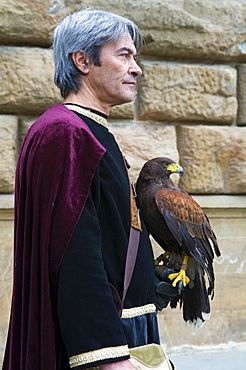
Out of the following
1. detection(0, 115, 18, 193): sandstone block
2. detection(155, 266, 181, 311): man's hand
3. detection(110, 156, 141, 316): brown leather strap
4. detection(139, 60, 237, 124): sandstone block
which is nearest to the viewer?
detection(110, 156, 141, 316): brown leather strap

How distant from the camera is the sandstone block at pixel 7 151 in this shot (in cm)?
378

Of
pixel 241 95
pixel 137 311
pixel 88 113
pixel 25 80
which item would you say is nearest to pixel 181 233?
pixel 137 311

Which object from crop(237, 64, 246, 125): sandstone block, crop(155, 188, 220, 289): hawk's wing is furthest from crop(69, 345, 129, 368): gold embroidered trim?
crop(237, 64, 246, 125): sandstone block

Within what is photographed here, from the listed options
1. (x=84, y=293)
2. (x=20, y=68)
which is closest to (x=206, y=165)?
(x=20, y=68)

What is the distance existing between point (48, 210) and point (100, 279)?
0.23 m

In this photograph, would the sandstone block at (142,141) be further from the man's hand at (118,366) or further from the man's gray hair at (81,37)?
the man's hand at (118,366)

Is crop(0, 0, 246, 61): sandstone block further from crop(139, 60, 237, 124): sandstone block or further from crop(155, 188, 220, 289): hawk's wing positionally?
crop(155, 188, 220, 289): hawk's wing

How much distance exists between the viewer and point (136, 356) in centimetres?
184

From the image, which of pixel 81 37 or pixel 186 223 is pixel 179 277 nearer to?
pixel 186 223

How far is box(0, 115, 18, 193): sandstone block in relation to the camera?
378 cm

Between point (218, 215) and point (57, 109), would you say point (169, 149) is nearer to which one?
point (218, 215)

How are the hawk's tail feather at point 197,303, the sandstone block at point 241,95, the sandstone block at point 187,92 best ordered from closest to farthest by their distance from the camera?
the hawk's tail feather at point 197,303 < the sandstone block at point 187,92 < the sandstone block at point 241,95

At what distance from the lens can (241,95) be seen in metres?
4.42

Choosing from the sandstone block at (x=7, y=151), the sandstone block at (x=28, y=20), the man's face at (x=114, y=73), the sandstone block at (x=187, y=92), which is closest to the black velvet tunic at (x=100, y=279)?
the man's face at (x=114, y=73)
